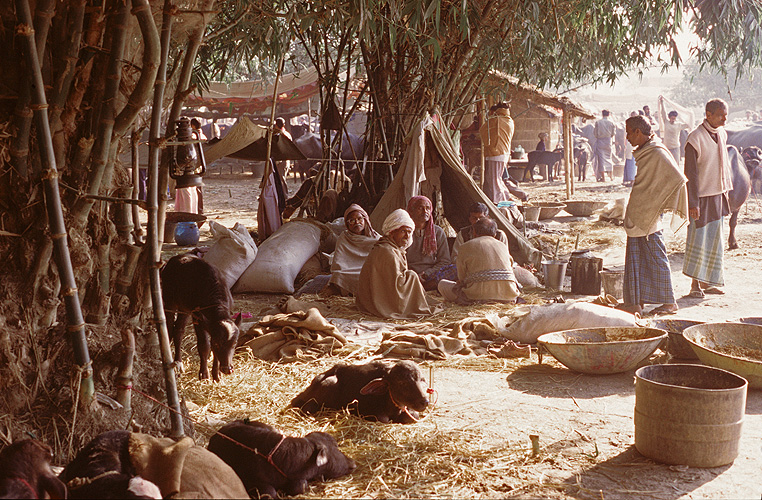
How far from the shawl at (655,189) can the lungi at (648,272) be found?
13cm

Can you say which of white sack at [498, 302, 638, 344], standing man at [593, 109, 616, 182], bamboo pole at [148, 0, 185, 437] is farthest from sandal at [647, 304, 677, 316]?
standing man at [593, 109, 616, 182]

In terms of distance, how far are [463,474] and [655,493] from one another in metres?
0.81

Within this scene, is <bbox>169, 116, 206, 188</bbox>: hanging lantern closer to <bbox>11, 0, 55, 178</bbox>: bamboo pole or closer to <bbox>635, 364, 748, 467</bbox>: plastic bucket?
<bbox>11, 0, 55, 178</bbox>: bamboo pole

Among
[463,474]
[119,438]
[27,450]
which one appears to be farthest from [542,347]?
[27,450]

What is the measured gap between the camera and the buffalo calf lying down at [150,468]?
7.53 ft

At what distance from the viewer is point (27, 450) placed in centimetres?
225

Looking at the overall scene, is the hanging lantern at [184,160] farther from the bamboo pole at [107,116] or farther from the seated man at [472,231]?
the seated man at [472,231]

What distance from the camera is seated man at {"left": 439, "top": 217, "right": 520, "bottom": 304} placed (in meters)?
6.77

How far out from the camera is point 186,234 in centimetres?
956

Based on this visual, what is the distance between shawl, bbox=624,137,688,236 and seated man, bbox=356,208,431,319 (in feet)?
6.61

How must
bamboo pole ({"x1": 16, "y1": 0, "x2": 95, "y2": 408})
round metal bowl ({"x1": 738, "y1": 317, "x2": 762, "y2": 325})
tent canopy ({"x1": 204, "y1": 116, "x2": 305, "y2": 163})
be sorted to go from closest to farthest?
bamboo pole ({"x1": 16, "y1": 0, "x2": 95, "y2": 408})
round metal bowl ({"x1": 738, "y1": 317, "x2": 762, "y2": 325})
tent canopy ({"x1": 204, "y1": 116, "x2": 305, "y2": 163})

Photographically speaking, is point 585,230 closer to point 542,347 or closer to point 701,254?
point 701,254

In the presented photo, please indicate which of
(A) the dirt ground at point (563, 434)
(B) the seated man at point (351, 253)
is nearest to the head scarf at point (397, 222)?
(B) the seated man at point (351, 253)

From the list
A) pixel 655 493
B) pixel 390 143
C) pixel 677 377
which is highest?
pixel 390 143
